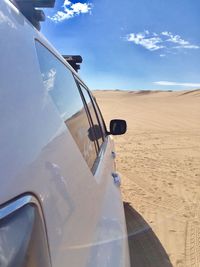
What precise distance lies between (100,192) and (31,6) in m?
0.90

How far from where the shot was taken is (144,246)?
4.50 m

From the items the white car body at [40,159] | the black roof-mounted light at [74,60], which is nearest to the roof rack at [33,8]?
the white car body at [40,159]

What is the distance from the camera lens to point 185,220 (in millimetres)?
5414

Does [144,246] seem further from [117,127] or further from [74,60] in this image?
[74,60]

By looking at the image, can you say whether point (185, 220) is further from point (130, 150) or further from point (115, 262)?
point (130, 150)

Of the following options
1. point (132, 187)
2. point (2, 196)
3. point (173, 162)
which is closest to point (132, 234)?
point (132, 187)

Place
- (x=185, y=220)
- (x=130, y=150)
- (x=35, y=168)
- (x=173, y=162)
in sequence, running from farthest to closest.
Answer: (x=130, y=150)
(x=173, y=162)
(x=185, y=220)
(x=35, y=168)

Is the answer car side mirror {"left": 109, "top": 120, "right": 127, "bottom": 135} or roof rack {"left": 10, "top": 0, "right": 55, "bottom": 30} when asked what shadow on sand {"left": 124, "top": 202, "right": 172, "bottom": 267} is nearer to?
car side mirror {"left": 109, "top": 120, "right": 127, "bottom": 135}

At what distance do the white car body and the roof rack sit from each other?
93mm

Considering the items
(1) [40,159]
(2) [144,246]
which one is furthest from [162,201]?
(1) [40,159]

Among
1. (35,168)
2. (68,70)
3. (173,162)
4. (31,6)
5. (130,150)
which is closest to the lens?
(35,168)

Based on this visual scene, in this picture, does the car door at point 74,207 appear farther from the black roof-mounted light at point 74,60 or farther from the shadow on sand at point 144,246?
the shadow on sand at point 144,246

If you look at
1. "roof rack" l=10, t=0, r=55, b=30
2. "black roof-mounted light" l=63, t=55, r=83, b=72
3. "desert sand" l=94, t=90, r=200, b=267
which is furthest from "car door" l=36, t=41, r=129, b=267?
"desert sand" l=94, t=90, r=200, b=267

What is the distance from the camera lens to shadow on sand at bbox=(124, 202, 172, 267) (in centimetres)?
415
